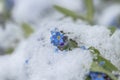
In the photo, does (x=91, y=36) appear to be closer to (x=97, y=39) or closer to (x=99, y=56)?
(x=97, y=39)

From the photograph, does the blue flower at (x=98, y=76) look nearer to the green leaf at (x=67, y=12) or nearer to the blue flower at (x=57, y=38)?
the blue flower at (x=57, y=38)

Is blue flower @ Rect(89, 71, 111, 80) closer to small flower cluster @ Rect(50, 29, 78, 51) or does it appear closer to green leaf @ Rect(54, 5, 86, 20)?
small flower cluster @ Rect(50, 29, 78, 51)

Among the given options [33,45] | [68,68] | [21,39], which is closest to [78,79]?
[68,68]

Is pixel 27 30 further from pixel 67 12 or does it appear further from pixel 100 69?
pixel 100 69

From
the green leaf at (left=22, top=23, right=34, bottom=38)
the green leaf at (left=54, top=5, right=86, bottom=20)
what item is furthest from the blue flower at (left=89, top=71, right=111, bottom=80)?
the green leaf at (left=22, top=23, right=34, bottom=38)

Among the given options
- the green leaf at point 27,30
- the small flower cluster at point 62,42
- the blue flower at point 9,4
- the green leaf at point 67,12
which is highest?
the blue flower at point 9,4

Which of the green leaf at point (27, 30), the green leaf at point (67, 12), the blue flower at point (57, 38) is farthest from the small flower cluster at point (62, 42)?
the green leaf at point (27, 30)

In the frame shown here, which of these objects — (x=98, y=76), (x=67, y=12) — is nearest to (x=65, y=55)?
(x=98, y=76)

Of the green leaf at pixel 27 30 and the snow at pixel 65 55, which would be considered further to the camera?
the green leaf at pixel 27 30

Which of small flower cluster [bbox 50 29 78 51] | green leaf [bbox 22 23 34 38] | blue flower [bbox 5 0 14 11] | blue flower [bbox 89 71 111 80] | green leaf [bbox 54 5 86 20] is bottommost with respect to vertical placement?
blue flower [bbox 89 71 111 80]
